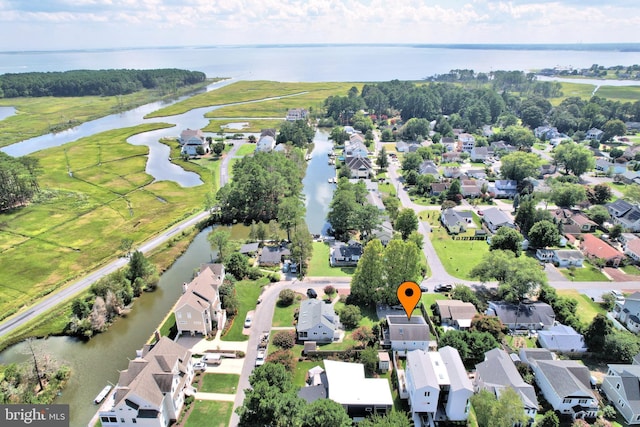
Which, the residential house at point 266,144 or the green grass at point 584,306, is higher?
the residential house at point 266,144

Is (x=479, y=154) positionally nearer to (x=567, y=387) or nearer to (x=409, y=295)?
(x=409, y=295)

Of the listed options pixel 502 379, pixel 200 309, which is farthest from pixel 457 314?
pixel 200 309

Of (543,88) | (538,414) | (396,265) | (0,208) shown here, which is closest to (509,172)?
(396,265)

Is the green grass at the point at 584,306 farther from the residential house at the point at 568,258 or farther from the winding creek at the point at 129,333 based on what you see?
the winding creek at the point at 129,333

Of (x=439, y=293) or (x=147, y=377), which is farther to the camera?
(x=439, y=293)

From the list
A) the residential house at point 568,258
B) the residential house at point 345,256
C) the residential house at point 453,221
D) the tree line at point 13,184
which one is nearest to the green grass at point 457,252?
the residential house at point 453,221

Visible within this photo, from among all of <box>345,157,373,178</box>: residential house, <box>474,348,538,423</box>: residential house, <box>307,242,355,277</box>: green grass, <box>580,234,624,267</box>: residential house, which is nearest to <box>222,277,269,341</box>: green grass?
<box>307,242,355,277</box>: green grass

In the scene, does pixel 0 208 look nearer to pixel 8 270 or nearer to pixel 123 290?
pixel 8 270
